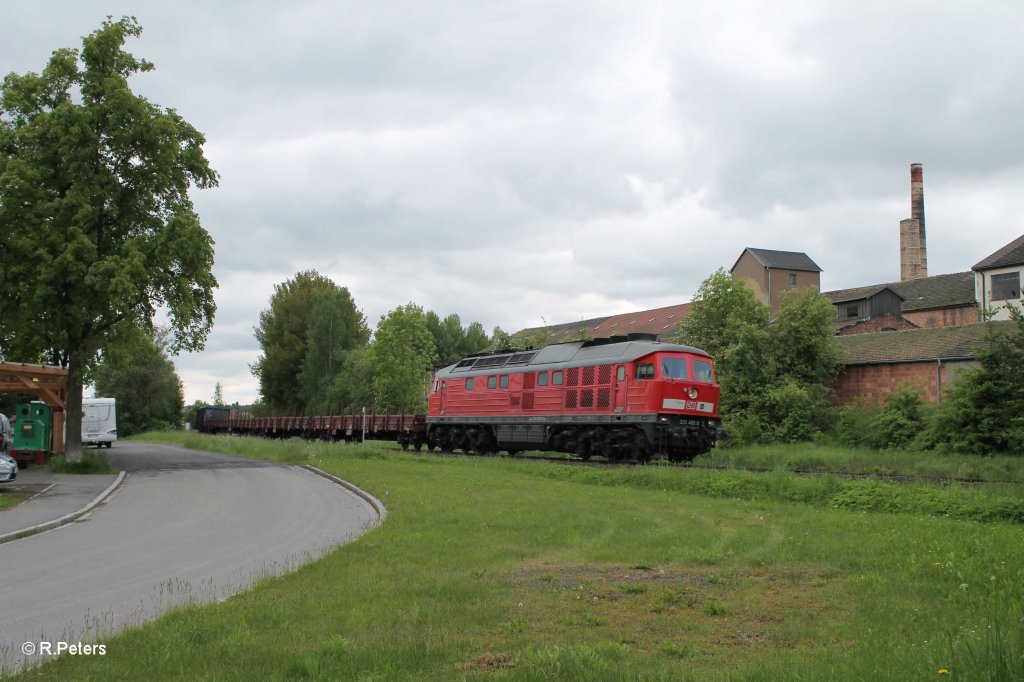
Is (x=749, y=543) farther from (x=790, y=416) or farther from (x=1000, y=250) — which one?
(x=1000, y=250)

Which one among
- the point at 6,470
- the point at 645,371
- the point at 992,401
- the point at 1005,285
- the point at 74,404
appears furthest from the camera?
the point at 1005,285

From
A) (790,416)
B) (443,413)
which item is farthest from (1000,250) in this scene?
(443,413)

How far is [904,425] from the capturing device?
86.6 feet

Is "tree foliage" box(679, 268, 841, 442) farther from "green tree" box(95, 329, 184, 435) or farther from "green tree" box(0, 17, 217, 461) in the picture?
"green tree" box(95, 329, 184, 435)

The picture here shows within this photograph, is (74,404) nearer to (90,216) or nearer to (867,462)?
(90,216)

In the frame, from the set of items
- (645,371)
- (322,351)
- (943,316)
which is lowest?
(645,371)

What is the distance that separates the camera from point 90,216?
1095 inches

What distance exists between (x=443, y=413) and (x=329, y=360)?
42724 mm

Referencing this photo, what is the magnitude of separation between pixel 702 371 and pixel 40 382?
22938 mm

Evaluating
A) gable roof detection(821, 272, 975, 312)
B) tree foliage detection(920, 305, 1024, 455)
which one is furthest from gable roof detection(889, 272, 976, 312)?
tree foliage detection(920, 305, 1024, 455)

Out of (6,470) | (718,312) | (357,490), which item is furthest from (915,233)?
(6,470)

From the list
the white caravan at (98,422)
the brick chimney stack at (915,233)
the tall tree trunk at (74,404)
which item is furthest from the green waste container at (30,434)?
the brick chimney stack at (915,233)

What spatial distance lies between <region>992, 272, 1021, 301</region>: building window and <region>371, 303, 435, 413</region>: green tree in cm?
3898

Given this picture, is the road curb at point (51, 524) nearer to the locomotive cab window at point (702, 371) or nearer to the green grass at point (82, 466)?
the green grass at point (82, 466)
